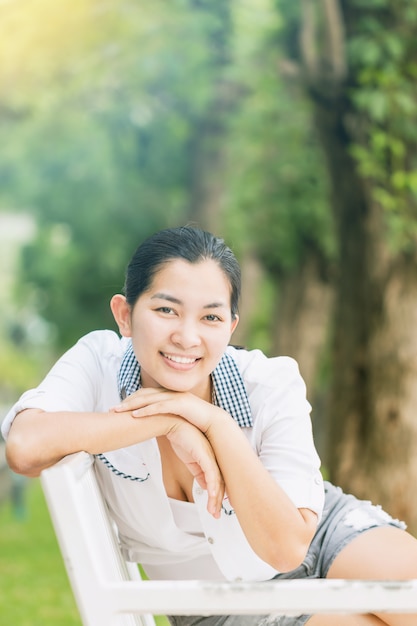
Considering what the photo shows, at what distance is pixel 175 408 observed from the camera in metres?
2.02

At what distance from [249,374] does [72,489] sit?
0.64 m

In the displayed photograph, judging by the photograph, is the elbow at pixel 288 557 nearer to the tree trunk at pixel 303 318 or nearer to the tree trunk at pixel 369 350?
the tree trunk at pixel 369 350

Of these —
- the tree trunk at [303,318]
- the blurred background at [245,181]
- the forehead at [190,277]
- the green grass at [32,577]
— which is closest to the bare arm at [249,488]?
the forehead at [190,277]

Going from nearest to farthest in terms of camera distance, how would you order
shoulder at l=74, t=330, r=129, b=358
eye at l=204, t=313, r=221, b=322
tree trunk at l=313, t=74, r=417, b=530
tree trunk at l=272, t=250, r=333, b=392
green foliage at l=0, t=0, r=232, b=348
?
eye at l=204, t=313, r=221, b=322 < shoulder at l=74, t=330, r=129, b=358 < tree trunk at l=313, t=74, r=417, b=530 < tree trunk at l=272, t=250, r=333, b=392 < green foliage at l=0, t=0, r=232, b=348

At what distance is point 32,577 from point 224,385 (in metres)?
6.28

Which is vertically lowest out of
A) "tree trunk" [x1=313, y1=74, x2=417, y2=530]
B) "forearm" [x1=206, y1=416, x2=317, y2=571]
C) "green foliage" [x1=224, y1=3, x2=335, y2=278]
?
"forearm" [x1=206, y1=416, x2=317, y2=571]

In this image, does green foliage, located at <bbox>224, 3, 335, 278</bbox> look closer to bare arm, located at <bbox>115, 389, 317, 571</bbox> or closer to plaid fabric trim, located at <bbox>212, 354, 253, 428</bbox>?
plaid fabric trim, located at <bbox>212, 354, 253, 428</bbox>

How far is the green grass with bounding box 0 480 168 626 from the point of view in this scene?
6.82 m

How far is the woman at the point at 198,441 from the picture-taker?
1.99 m

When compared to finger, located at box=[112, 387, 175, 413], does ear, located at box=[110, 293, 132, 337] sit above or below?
above

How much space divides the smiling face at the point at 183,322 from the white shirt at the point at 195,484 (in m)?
0.19

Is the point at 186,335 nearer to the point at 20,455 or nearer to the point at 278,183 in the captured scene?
the point at 20,455

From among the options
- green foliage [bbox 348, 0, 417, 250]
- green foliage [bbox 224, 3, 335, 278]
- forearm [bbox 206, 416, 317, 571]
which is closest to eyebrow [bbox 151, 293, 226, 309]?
forearm [bbox 206, 416, 317, 571]

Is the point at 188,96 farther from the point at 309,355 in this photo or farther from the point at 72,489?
the point at 72,489
